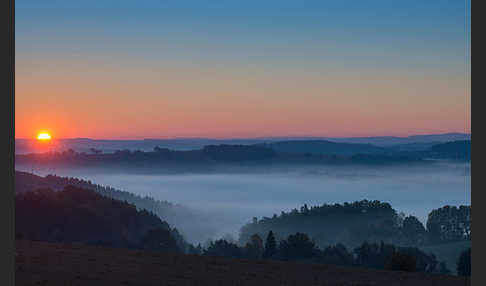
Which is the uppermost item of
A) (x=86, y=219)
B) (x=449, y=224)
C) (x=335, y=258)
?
(x=335, y=258)

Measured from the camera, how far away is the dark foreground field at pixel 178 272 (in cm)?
1573

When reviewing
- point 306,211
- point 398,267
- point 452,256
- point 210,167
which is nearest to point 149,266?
point 398,267

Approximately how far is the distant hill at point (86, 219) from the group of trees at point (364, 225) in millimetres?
23622

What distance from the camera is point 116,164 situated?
519ft

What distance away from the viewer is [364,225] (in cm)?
12325

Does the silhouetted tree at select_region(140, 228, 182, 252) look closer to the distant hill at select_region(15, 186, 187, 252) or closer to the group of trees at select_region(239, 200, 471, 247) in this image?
the distant hill at select_region(15, 186, 187, 252)

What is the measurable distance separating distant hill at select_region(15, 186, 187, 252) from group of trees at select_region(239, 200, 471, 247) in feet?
77.5

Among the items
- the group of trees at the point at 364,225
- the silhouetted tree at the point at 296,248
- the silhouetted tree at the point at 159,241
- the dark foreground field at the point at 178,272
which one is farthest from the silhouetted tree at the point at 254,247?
the dark foreground field at the point at 178,272

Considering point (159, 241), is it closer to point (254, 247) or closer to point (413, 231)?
point (254, 247)

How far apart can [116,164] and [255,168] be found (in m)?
50.8

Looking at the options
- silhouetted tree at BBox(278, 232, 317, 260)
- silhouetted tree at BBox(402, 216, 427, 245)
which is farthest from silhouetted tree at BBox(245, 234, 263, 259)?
silhouetted tree at BBox(402, 216, 427, 245)

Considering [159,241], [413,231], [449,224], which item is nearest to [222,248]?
[159,241]

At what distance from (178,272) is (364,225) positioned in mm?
110378

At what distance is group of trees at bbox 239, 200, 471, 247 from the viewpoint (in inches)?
4240
